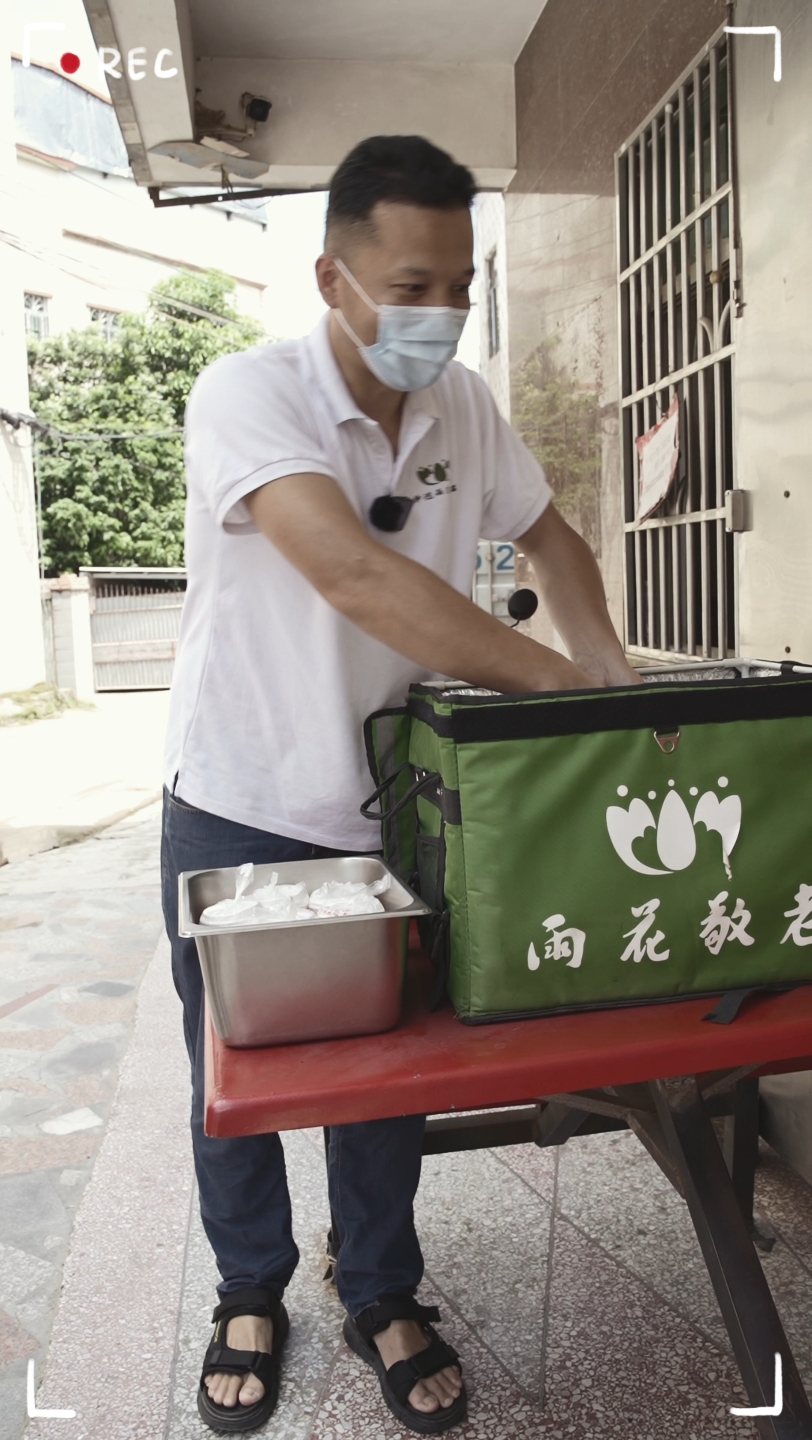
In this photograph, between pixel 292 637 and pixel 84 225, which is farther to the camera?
pixel 84 225

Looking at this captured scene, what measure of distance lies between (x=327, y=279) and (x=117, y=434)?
2360 cm

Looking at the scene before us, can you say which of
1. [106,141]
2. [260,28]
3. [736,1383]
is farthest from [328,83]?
[106,141]

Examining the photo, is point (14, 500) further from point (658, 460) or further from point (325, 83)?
point (658, 460)

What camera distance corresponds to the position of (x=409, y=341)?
4.91ft

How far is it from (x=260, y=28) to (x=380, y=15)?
44cm

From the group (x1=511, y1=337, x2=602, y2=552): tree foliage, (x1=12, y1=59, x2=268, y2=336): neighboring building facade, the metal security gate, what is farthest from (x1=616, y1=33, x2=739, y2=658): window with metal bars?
(x1=12, y1=59, x2=268, y2=336): neighboring building facade

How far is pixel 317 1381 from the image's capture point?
6.15ft

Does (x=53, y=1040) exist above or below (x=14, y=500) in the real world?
below

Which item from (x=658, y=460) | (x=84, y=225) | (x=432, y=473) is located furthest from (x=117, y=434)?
(x=432, y=473)

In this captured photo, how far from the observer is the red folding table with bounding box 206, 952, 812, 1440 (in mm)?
1128

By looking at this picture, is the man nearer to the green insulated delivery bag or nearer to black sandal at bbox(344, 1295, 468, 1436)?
black sandal at bbox(344, 1295, 468, 1436)

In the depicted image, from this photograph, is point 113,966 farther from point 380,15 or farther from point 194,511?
point 380,15
